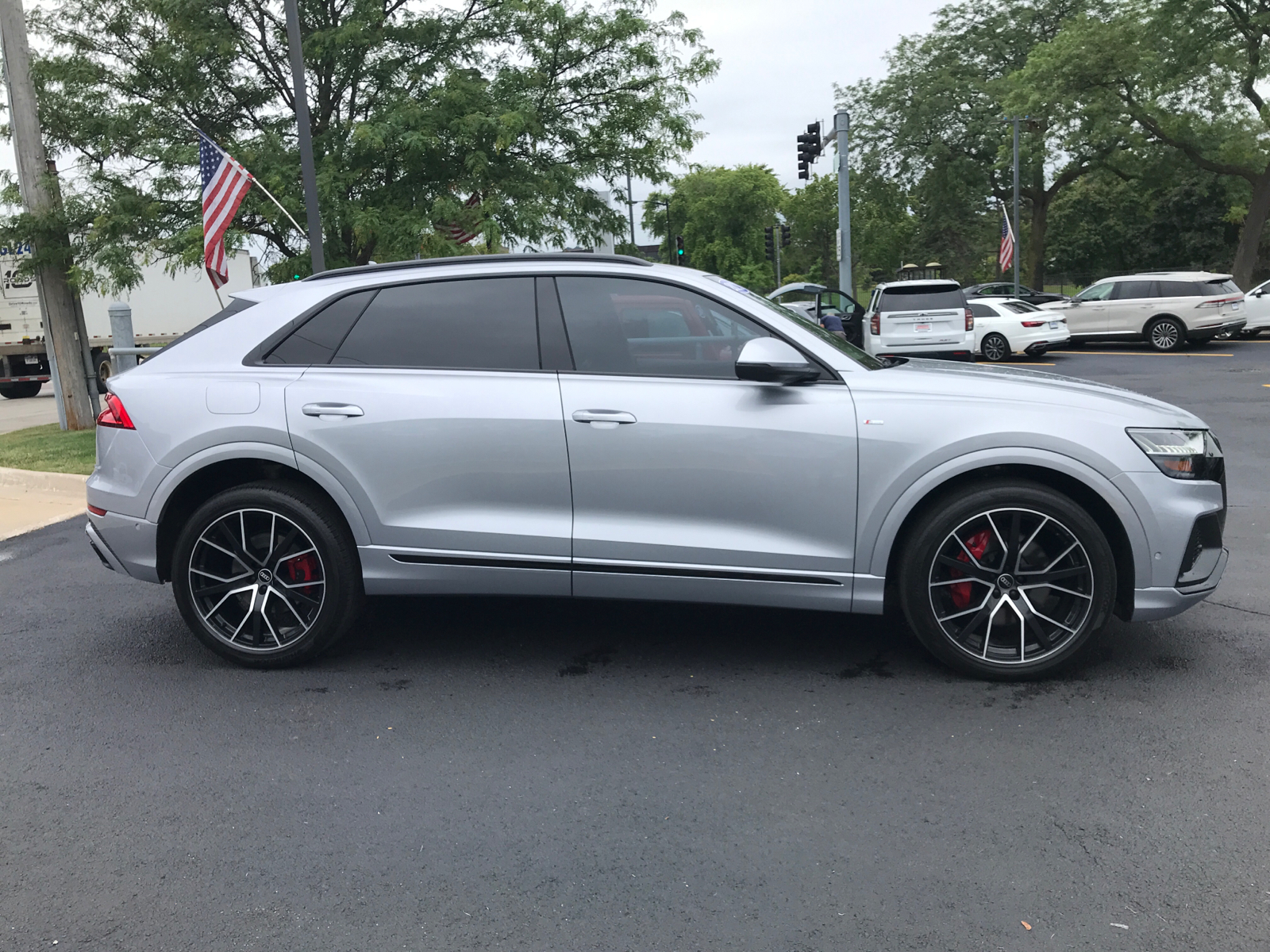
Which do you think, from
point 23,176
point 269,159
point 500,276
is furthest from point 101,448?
point 23,176

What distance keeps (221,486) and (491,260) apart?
153cm

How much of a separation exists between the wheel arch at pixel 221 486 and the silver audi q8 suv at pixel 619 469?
1cm

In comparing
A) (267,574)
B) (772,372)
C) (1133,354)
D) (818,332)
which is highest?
(818,332)

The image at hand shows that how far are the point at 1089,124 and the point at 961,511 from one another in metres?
33.2

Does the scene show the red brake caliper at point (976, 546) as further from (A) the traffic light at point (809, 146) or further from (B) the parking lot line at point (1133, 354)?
(A) the traffic light at point (809, 146)

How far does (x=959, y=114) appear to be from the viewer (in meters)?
42.6

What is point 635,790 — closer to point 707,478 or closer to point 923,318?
point 707,478

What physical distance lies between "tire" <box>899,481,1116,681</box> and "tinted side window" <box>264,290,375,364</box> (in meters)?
2.53

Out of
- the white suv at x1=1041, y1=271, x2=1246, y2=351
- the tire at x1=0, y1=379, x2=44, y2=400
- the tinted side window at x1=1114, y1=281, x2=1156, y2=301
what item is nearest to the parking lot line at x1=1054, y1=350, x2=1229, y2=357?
the white suv at x1=1041, y1=271, x2=1246, y2=351

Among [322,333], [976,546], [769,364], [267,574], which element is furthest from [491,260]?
[976,546]

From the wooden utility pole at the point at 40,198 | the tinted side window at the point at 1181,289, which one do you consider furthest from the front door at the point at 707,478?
the tinted side window at the point at 1181,289

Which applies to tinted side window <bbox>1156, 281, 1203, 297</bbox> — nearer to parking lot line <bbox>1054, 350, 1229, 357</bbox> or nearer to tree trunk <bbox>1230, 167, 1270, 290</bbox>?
parking lot line <bbox>1054, 350, 1229, 357</bbox>

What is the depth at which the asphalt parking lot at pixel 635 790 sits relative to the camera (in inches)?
109

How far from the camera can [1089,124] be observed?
33.0m
